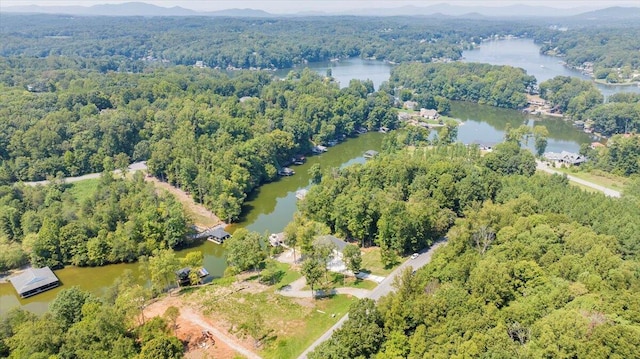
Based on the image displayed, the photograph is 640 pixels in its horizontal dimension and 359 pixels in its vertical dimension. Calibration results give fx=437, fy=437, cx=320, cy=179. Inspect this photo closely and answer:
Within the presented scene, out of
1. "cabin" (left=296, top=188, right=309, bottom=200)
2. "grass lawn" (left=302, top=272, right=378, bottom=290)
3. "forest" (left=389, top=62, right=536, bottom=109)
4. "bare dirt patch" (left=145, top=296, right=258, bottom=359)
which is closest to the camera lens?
"bare dirt patch" (left=145, top=296, right=258, bottom=359)

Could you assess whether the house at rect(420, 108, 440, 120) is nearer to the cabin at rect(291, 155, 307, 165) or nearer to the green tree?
the cabin at rect(291, 155, 307, 165)

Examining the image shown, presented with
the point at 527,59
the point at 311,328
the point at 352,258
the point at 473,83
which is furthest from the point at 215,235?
the point at 527,59

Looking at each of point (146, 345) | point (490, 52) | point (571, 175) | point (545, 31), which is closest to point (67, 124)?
point (146, 345)

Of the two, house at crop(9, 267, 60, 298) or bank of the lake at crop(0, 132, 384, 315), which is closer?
house at crop(9, 267, 60, 298)

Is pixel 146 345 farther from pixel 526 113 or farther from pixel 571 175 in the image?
pixel 526 113

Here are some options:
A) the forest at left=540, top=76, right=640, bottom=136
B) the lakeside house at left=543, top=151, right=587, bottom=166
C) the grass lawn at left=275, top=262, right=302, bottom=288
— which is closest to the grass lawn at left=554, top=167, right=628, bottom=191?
the lakeside house at left=543, top=151, right=587, bottom=166

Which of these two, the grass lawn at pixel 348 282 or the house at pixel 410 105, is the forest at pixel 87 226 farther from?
the house at pixel 410 105

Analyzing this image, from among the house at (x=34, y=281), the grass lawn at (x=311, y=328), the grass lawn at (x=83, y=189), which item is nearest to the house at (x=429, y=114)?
the grass lawn at (x=83, y=189)
